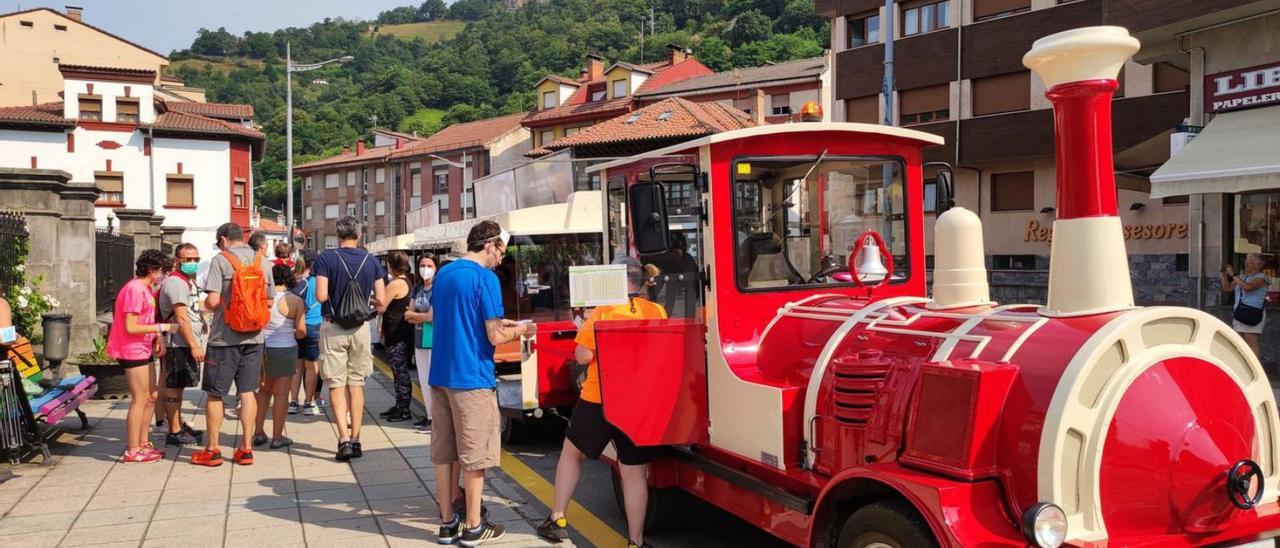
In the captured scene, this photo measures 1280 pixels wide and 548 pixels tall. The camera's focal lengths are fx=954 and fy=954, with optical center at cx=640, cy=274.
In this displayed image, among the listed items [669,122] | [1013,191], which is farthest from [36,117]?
[1013,191]

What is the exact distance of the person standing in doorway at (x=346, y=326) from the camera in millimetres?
7496

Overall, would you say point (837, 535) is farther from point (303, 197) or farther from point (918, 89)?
point (303, 197)

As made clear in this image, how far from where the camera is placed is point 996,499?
3.37m

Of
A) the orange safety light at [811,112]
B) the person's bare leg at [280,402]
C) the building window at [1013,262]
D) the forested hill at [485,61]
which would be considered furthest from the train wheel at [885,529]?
the forested hill at [485,61]

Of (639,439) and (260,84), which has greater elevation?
(260,84)

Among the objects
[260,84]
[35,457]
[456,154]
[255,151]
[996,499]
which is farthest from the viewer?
[260,84]

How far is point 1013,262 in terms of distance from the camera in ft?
89.2

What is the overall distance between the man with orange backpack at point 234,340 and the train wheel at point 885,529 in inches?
202

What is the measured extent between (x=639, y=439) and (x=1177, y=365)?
8.15ft

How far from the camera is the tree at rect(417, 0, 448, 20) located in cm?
19062

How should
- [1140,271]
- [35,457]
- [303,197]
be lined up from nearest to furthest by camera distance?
[35,457] → [1140,271] → [303,197]

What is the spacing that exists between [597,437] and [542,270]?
6519 millimetres

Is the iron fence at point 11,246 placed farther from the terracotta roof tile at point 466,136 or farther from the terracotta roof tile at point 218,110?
the terracotta roof tile at point 466,136

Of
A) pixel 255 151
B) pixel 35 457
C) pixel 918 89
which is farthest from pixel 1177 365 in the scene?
pixel 255 151
